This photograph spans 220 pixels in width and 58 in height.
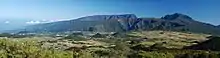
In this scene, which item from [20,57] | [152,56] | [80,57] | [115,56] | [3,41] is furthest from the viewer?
[115,56]

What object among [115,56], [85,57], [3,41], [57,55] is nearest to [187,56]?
[115,56]

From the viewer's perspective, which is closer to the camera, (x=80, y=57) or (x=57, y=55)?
(x=57, y=55)

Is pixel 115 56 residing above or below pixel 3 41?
below

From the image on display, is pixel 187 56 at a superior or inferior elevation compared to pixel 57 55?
inferior

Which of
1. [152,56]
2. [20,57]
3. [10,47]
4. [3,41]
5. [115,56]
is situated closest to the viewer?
[20,57]

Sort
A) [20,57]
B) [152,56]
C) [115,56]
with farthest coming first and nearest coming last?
[115,56]
[152,56]
[20,57]

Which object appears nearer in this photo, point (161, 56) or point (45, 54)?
point (45, 54)

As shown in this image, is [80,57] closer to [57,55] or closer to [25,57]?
[57,55]

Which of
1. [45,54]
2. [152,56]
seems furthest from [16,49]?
[152,56]

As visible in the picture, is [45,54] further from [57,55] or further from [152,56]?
[152,56]
